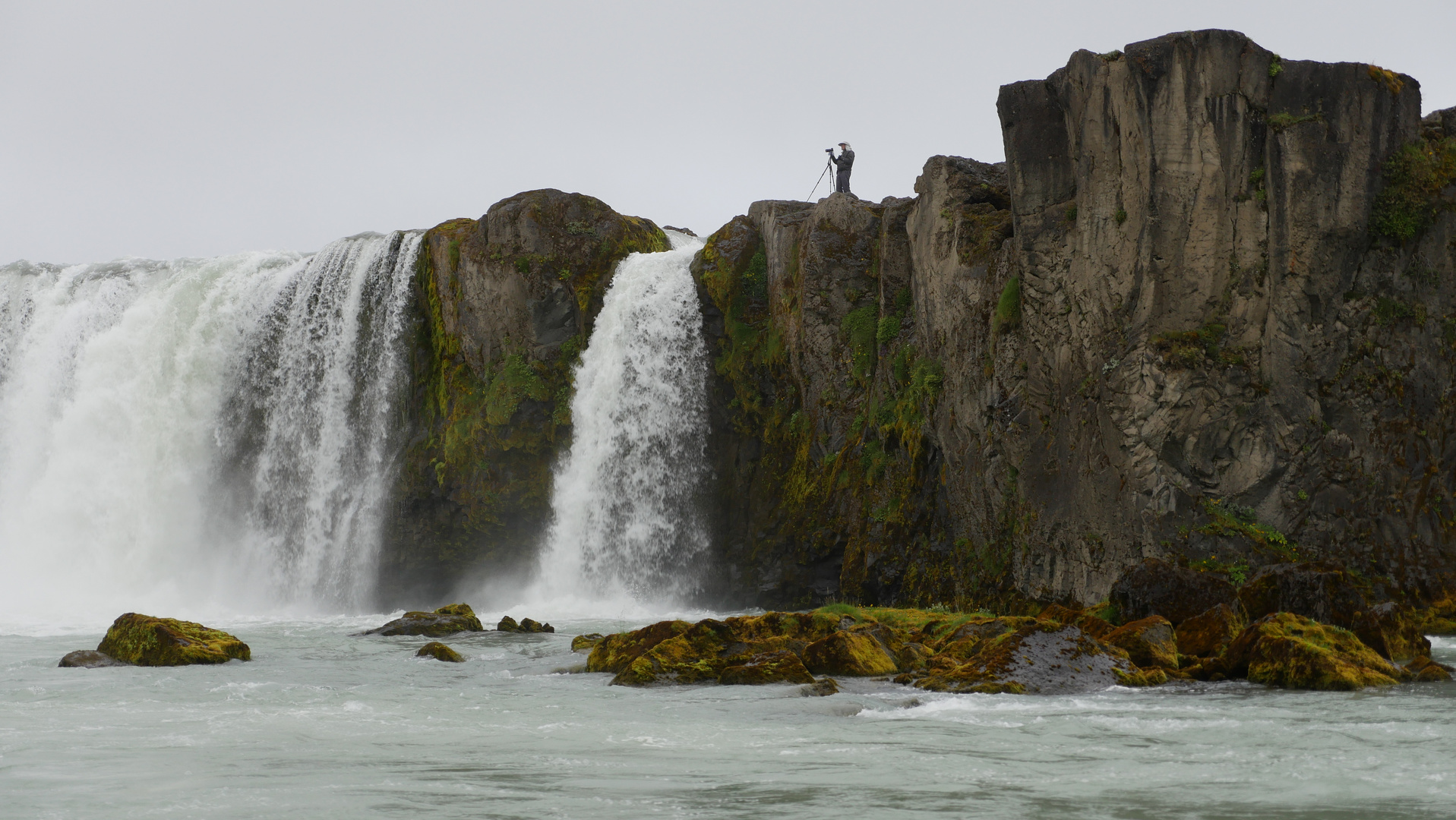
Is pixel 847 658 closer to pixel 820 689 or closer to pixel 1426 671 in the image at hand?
pixel 820 689

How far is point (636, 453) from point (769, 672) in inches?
641

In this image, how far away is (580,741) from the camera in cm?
1141

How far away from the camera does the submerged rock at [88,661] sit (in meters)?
18.2

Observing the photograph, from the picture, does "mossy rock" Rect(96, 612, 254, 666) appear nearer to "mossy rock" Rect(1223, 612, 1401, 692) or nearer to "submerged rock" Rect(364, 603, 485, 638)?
"submerged rock" Rect(364, 603, 485, 638)

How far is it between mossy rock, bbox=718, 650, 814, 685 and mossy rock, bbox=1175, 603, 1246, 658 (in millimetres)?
5252

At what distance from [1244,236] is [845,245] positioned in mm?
10036

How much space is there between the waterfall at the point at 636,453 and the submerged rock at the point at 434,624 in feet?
19.7

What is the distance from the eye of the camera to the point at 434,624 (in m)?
24.2

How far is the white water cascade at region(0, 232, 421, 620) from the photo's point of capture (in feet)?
117

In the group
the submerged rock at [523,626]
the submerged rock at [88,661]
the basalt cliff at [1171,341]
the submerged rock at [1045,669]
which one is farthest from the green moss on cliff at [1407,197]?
the submerged rock at [88,661]

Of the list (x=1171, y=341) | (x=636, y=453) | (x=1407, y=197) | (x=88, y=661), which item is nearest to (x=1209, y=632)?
(x=1171, y=341)

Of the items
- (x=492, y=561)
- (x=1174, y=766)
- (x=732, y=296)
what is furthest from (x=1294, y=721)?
(x=492, y=561)

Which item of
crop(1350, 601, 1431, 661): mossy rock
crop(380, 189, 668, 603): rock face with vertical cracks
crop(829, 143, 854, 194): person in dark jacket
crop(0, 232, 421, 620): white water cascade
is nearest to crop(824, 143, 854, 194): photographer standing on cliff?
crop(829, 143, 854, 194): person in dark jacket

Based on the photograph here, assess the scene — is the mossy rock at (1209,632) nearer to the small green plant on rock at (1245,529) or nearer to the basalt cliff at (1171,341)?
the basalt cliff at (1171,341)
